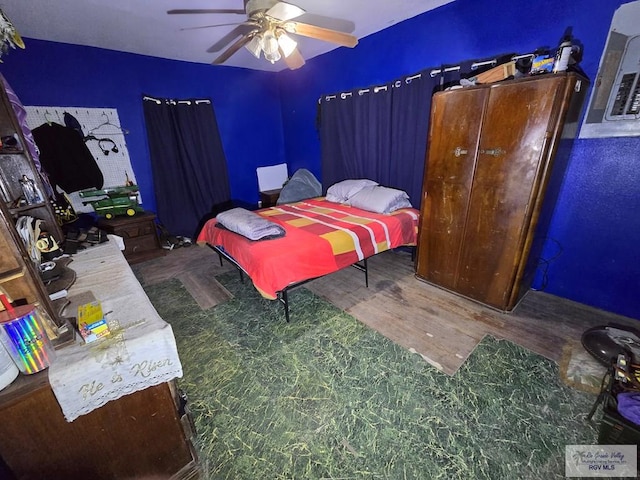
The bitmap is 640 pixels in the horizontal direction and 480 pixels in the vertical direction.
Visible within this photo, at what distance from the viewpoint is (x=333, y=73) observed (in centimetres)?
381

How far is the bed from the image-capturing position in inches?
81.3

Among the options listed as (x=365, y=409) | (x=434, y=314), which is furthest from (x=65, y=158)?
(x=434, y=314)

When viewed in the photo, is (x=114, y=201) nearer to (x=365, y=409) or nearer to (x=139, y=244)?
(x=139, y=244)

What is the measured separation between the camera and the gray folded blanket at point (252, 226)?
232cm

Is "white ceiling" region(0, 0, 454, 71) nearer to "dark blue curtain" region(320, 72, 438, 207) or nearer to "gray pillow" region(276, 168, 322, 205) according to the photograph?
"dark blue curtain" region(320, 72, 438, 207)

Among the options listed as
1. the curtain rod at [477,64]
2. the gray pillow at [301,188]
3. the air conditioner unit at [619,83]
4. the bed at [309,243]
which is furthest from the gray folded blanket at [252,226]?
the air conditioner unit at [619,83]

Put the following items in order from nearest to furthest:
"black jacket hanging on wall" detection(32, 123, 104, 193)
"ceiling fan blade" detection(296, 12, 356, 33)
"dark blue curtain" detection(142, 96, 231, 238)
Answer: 1. "ceiling fan blade" detection(296, 12, 356, 33)
2. "black jacket hanging on wall" detection(32, 123, 104, 193)
3. "dark blue curtain" detection(142, 96, 231, 238)

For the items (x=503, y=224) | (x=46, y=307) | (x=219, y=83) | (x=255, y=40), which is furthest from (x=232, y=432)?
(x=219, y=83)

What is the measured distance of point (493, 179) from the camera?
2096mm

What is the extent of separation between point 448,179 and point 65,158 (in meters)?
4.34

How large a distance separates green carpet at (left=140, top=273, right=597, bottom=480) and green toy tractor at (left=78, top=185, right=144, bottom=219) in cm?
235

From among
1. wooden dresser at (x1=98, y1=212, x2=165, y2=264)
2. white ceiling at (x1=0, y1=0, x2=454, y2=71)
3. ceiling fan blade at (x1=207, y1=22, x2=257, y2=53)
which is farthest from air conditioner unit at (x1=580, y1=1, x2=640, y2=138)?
wooden dresser at (x1=98, y1=212, x2=165, y2=264)

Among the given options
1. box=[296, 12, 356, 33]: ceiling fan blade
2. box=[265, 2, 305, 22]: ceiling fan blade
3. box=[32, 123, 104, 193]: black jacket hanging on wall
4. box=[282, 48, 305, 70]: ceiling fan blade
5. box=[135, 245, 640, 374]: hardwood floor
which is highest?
box=[296, 12, 356, 33]: ceiling fan blade

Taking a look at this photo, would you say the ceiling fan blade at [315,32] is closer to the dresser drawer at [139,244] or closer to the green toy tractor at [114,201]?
the green toy tractor at [114,201]
